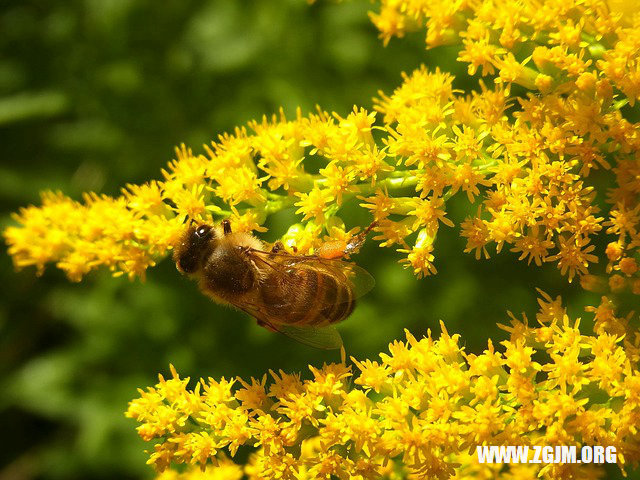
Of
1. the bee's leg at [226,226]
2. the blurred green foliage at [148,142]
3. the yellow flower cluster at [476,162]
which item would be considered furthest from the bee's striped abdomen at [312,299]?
the blurred green foliage at [148,142]

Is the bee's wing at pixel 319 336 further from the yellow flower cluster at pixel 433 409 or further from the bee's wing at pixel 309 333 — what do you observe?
the yellow flower cluster at pixel 433 409

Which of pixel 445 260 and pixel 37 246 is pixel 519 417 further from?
pixel 37 246

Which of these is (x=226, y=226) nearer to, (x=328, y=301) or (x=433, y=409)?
(x=328, y=301)

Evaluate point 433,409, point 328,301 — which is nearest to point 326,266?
point 328,301

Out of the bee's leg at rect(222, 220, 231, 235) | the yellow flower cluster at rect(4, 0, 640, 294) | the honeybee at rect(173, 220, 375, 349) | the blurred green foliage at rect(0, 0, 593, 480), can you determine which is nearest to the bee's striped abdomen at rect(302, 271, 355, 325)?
the honeybee at rect(173, 220, 375, 349)

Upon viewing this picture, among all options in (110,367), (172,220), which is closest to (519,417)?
(172,220)

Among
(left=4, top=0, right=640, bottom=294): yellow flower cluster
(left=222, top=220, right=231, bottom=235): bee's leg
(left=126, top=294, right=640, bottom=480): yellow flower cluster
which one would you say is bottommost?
(left=126, top=294, right=640, bottom=480): yellow flower cluster

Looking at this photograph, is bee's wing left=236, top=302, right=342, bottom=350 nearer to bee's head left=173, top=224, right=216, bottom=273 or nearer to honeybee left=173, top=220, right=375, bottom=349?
honeybee left=173, top=220, right=375, bottom=349

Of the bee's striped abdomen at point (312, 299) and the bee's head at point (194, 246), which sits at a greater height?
the bee's head at point (194, 246)

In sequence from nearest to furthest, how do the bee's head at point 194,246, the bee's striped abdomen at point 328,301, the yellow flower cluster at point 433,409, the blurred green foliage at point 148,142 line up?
the yellow flower cluster at point 433,409 < the bee's striped abdomen at point 328,301 < the bee's head at point 194,246 < the blurred green foliage at point 148,142
